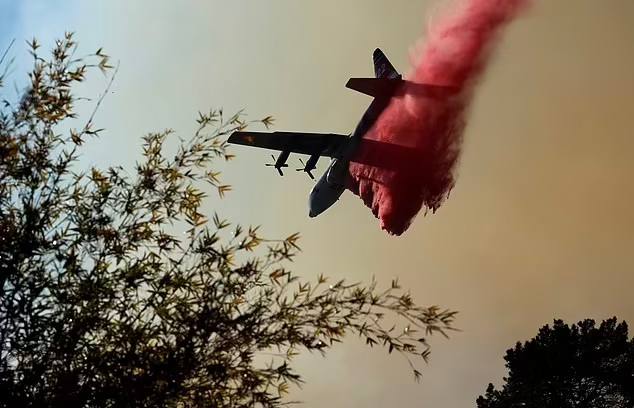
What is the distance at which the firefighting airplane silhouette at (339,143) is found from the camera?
125 ft

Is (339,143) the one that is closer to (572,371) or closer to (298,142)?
(298,142)

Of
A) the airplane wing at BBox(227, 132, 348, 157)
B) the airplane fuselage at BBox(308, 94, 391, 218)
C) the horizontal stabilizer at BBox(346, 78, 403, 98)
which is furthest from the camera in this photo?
the airplane wing at BBox(227, 132, 348, 157)

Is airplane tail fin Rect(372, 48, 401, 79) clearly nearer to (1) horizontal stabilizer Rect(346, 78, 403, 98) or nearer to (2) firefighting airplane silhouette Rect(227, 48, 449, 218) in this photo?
(2) firefighting airplane silhouette Rect(227, 48, 449, 218)

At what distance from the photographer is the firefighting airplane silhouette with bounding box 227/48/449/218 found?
38.0 meters

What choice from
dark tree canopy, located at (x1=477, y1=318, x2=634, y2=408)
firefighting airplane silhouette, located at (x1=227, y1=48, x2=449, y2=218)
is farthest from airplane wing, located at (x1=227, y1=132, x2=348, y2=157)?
dark tree canopy, located at (x1=477, y1=318, x2=634, y2=408)

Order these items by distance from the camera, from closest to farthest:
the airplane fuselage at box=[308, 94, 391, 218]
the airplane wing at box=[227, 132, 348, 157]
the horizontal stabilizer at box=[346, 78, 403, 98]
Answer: the horizontal stabilizer at box=[346, 78, 403, 98] < the airplane fuselage at box=[308, 94, 391, 218] < the airplane wing at box=[227, 132, 348, 157]

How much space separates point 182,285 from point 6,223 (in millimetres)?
2409

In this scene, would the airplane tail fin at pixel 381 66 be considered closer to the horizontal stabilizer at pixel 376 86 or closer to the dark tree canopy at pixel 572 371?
the horizontal stabilizer at pixel 376 86

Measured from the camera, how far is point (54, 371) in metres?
8.37

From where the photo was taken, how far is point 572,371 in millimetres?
47938

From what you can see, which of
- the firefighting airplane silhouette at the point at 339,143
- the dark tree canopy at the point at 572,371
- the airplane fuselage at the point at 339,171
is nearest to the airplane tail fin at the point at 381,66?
the firefighting airplane silhouette at the point at 339,143

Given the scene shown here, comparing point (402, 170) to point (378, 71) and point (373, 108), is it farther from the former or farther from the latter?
point (378, 71)

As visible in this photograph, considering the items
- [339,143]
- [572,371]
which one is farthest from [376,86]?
[572,371]

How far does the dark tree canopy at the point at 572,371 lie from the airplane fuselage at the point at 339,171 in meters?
18.4
